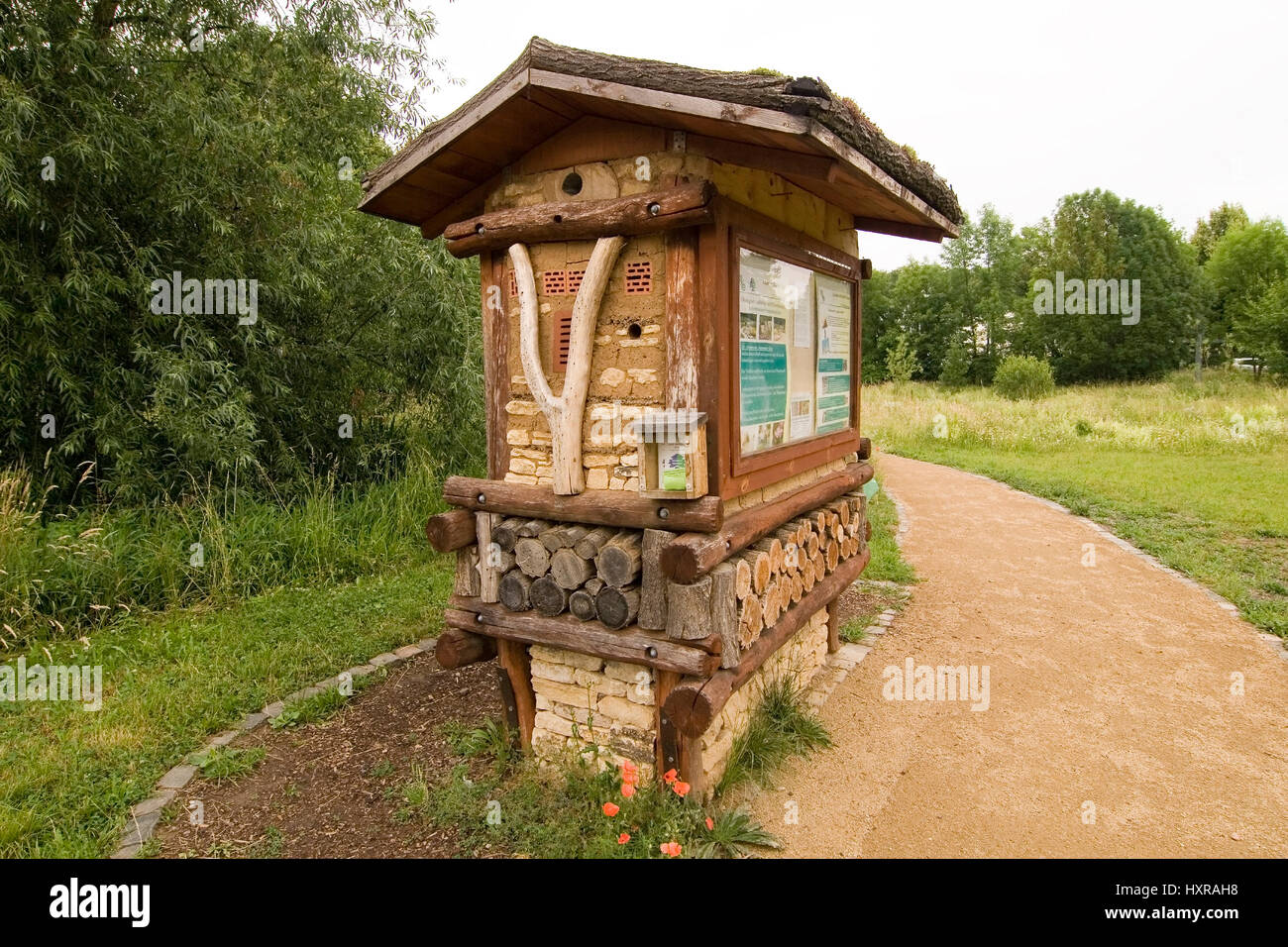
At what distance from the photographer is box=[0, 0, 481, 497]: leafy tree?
21.6ft

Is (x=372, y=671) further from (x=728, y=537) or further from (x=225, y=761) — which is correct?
(x=728, y=537)

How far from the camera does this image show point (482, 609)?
4.32 metres

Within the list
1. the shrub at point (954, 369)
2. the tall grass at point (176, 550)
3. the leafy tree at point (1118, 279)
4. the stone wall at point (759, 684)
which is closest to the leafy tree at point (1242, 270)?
the leafy tree at point (1118, 279)

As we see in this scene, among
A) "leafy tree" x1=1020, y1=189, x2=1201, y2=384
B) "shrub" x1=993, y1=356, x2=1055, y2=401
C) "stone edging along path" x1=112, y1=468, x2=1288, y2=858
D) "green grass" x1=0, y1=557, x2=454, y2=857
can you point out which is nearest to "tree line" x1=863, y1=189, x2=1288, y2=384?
"leafy tree" x1=1020, y1=189, x2=1201, y2=384

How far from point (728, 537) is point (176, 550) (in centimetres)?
536

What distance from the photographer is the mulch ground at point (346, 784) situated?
12.3ft

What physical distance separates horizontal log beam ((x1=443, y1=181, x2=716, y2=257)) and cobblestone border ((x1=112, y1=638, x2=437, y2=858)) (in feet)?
10.2

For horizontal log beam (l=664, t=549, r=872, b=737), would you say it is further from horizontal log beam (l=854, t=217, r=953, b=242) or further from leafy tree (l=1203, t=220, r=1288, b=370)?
leafy tree (l=1203, t=220, r=1288, b=370)

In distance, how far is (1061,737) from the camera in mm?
4816

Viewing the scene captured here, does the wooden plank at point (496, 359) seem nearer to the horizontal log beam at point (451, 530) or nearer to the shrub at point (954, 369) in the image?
the horizontal log beam at point (451, 530)

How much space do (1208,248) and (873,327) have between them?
16600 mm

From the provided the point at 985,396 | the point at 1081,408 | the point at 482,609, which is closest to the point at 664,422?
the point at 482,609

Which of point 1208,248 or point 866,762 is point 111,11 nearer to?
point 866,762

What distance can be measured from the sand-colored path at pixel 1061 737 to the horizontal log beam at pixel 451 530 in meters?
2.14
